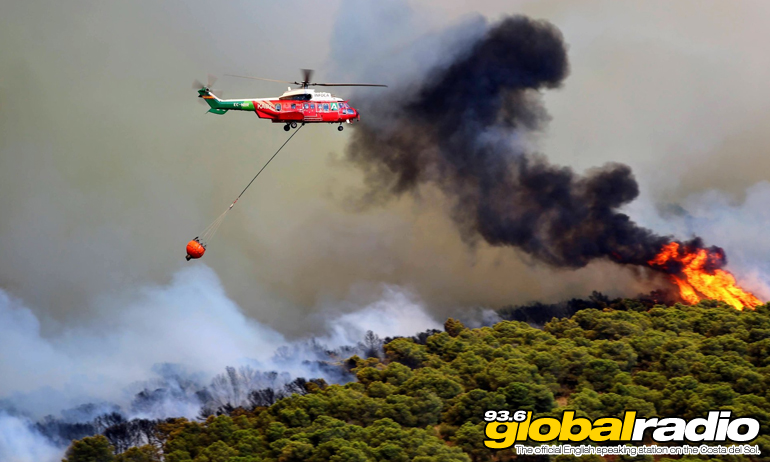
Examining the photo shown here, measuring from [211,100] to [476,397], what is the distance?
29863 millimetres

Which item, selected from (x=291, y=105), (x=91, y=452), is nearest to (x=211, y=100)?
(x=291, y=105)

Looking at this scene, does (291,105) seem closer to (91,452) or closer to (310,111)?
(310,111)

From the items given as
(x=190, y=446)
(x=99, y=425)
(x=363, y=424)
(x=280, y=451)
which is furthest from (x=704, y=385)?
(x=99, y=425)

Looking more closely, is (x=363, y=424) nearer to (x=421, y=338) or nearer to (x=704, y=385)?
(x=704, y=385)

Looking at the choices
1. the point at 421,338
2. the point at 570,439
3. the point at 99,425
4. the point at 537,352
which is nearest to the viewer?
the point at 570,439

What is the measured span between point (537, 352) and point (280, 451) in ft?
81.5

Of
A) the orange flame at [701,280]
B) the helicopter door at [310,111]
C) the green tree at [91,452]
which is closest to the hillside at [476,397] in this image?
the green tree at [91,452]

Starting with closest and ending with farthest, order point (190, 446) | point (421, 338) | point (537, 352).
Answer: point (190, 446), point (537, 352), point (421, 338)

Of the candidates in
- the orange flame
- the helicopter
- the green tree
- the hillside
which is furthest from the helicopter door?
the orange flame

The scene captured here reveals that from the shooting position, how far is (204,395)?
3905 inches

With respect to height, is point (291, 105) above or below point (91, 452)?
above

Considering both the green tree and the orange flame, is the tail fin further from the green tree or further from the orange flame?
the orange flame

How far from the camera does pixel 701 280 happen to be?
392 feet

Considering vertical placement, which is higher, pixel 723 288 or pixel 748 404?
pixel 723 288
